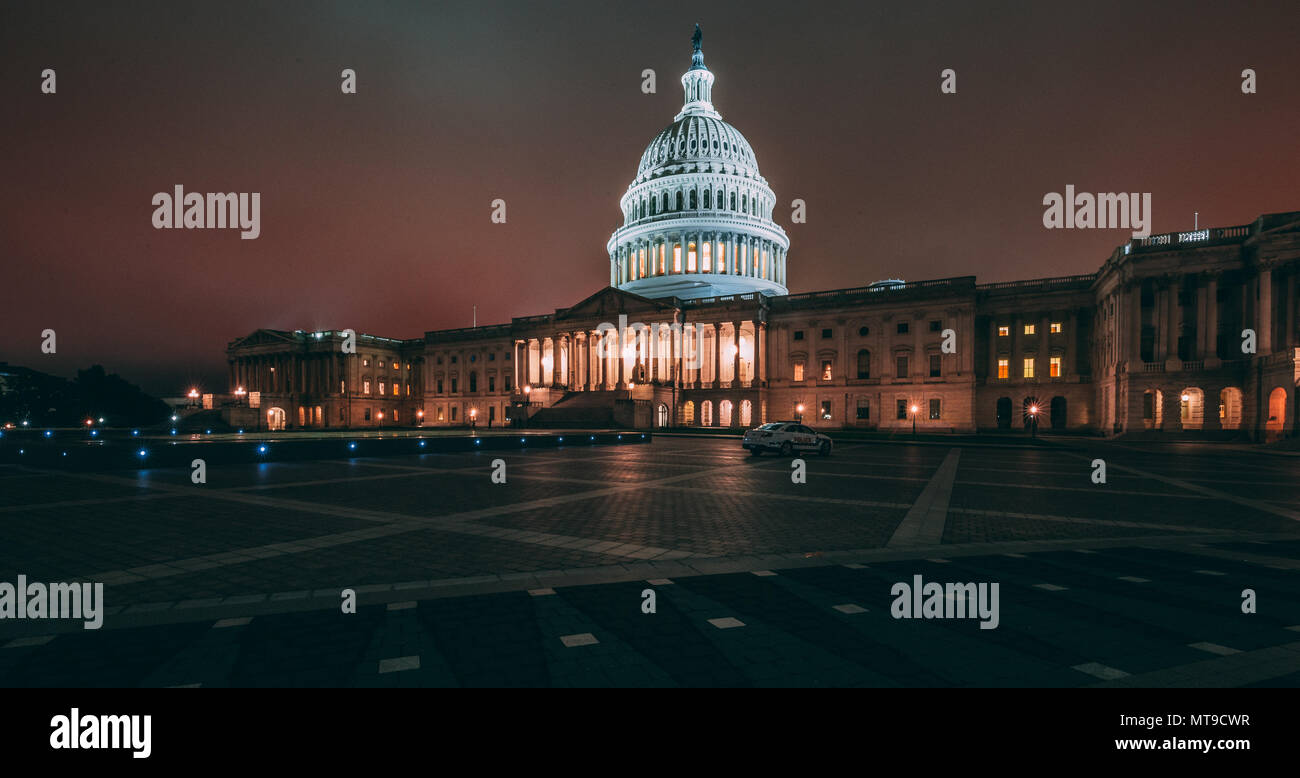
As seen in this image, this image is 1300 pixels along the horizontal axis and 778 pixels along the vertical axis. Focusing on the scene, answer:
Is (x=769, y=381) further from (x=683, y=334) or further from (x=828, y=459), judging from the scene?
(x=828, y=459)

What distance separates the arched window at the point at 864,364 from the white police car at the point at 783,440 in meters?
39.9

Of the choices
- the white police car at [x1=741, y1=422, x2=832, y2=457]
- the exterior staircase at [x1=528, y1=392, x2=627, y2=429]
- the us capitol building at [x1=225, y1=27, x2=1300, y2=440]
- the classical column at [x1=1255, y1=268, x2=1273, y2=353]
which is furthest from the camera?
the exterior staircase at [x1=528, y1=392, x2=627, y2=429]

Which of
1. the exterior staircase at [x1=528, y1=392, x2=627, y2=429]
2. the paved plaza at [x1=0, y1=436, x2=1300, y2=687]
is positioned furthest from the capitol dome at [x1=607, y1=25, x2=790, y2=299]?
the paved plaza at [x1=0, y1=436, x2=1300, y2=687]

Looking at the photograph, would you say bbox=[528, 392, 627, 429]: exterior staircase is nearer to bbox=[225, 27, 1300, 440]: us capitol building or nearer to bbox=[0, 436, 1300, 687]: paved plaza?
bbox=[225, 27, 1300, 440]: us capitol building

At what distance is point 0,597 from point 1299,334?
63.7m

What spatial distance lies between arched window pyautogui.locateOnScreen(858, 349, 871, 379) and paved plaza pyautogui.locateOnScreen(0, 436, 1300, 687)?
162 feet

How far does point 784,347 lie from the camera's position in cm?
6769

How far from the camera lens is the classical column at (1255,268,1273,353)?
40.3 meters

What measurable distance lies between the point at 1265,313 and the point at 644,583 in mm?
56323

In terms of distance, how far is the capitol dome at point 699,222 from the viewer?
8994 centimetres

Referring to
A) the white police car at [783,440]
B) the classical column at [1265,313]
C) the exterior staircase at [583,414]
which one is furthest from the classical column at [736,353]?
the classical column at [1265,313]

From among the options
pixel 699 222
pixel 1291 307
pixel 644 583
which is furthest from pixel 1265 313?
pixel 699 222

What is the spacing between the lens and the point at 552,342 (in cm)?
7944
